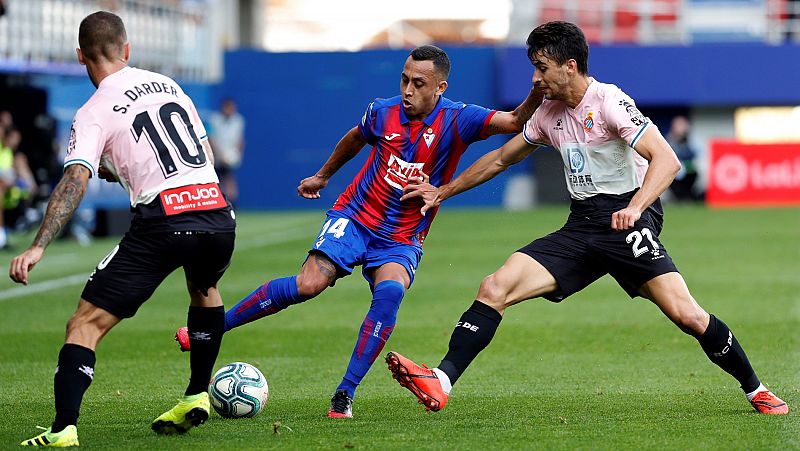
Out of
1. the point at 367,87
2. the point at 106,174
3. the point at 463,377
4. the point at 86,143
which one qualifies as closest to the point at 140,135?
the point at 86,143

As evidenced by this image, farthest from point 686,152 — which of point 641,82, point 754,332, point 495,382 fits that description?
point 495,382

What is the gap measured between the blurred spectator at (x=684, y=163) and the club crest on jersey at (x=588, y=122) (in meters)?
23.2

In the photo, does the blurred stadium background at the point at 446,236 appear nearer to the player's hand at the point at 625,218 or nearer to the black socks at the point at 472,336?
the black socks at the point at 472,336

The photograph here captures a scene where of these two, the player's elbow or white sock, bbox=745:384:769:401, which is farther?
white sock, bbox=745:384:769:401

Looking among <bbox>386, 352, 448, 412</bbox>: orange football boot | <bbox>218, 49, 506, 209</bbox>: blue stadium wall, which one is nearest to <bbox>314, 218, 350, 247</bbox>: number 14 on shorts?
<bbox>386, 352, 448, 412</bbox>: orange football boot

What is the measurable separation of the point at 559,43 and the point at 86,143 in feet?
8.12

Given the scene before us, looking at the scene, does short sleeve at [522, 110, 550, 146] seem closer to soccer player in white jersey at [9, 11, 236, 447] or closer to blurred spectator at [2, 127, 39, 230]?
soccer player in white jersey at [9, 11, 236, 447]

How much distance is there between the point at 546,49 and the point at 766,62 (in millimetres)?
26849

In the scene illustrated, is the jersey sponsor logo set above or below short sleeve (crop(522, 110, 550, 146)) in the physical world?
below

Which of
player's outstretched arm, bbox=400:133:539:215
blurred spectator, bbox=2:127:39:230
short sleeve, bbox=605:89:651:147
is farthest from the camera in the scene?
blurred spectator, bbox=2:127:39:230

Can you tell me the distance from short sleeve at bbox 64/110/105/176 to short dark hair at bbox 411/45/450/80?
2042 millimetres

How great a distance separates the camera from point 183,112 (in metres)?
6.44

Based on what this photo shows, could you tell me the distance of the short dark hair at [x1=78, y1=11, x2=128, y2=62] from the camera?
244 inches

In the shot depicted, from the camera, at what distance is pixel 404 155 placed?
7.62m
